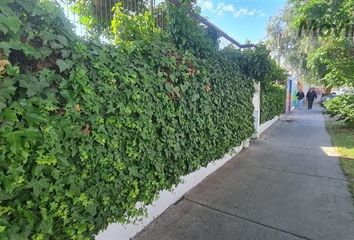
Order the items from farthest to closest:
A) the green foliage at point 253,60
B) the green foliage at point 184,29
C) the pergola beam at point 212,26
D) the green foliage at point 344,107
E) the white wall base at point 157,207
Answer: the green foliage at point 344,107 < the green foliage at point 253,60 < the pergola beam at point 212,26 < the green foliage at point 184,29 < the white wall base at point 157,207

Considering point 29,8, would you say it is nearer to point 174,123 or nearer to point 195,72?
point 174,123

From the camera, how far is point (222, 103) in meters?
4.80

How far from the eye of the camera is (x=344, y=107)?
10.9m

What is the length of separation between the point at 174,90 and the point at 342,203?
311 cm

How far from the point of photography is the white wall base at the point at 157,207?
2877 mm

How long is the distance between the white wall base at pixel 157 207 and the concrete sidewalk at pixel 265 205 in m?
0.09

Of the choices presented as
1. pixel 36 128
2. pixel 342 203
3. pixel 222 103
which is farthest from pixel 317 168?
pixel 36 128

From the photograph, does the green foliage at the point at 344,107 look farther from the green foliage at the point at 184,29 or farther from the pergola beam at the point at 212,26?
the green foliage at the point at 184,29

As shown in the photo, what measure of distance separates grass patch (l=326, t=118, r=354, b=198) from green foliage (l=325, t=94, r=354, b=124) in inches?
17.4

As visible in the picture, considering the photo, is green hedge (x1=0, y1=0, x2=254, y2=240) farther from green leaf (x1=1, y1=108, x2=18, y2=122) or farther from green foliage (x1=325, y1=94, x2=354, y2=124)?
green foliage (x1=325, y1=94, x2=354, y2=124)

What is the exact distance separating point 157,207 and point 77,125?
1992 millimetres

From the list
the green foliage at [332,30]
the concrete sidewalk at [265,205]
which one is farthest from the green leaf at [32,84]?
the green foliage at [332,30]

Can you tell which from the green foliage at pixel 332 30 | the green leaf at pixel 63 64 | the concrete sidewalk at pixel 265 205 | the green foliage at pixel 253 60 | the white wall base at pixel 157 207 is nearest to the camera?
the green leaf at pixel 63 64

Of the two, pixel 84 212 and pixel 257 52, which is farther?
pixel 257 52
